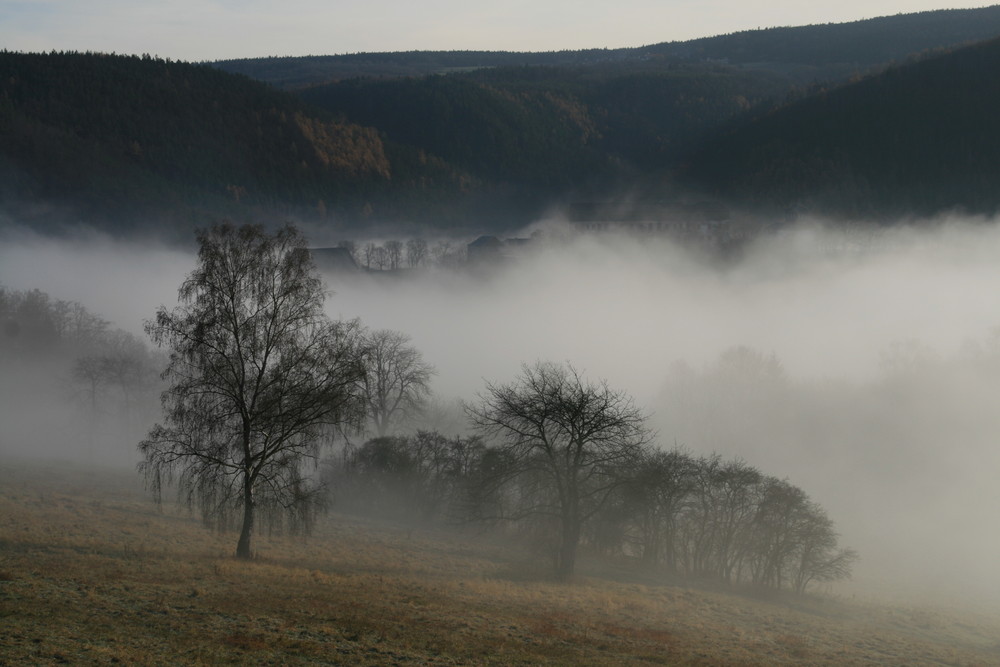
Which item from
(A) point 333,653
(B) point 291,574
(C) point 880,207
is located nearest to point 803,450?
(B) point 291,574

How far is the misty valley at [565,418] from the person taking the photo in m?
27.5

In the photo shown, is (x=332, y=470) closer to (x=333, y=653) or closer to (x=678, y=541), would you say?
(x=678, y=541)

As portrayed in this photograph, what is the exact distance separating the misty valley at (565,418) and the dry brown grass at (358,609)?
0.34m

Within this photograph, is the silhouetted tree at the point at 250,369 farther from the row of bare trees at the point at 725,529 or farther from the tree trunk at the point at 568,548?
the row of bare trees at the point at 725,529

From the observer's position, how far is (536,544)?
3372 centimetres

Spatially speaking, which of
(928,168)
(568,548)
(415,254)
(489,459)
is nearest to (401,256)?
(415,254)

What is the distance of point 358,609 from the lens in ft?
70.1

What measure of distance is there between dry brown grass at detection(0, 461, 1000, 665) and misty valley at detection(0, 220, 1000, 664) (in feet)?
1.12

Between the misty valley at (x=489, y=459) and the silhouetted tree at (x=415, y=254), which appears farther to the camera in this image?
the silhouetted tree at (x=415, y=254)

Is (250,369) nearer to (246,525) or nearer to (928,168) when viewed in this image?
(246,525)

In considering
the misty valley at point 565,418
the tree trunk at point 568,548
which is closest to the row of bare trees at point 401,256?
the misty valley at point 565,418

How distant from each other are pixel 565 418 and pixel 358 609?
38.2 feet

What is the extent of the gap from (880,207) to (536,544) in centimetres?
17635

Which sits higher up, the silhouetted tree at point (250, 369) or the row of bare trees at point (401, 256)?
the row of bare trees at point (401, 256)
